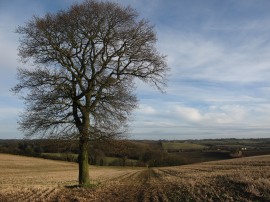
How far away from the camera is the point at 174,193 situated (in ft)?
57.1

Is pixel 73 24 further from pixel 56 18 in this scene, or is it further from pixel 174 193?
pixel 174 193

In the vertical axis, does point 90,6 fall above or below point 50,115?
above

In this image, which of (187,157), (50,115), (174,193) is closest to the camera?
(174,193)

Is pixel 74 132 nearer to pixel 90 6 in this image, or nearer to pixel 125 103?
pixel 125 103

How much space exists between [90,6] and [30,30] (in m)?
3.80

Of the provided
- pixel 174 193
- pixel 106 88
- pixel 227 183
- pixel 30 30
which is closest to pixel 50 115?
pixel 106 88

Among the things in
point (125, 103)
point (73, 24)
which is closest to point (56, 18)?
point (73, 24)

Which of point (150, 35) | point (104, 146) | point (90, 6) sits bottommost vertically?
point (104, 146)

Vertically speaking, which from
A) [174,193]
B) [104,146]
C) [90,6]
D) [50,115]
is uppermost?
[90,6]

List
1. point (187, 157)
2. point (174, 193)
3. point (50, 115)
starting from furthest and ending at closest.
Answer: point (187, 157), point (50, 115), point (174, 193)

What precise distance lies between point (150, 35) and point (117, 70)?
297 cm

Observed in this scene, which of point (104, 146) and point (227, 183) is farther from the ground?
point (104, 146)

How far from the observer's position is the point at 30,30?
22.9 meters

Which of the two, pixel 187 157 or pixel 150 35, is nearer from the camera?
pixel 150 35
